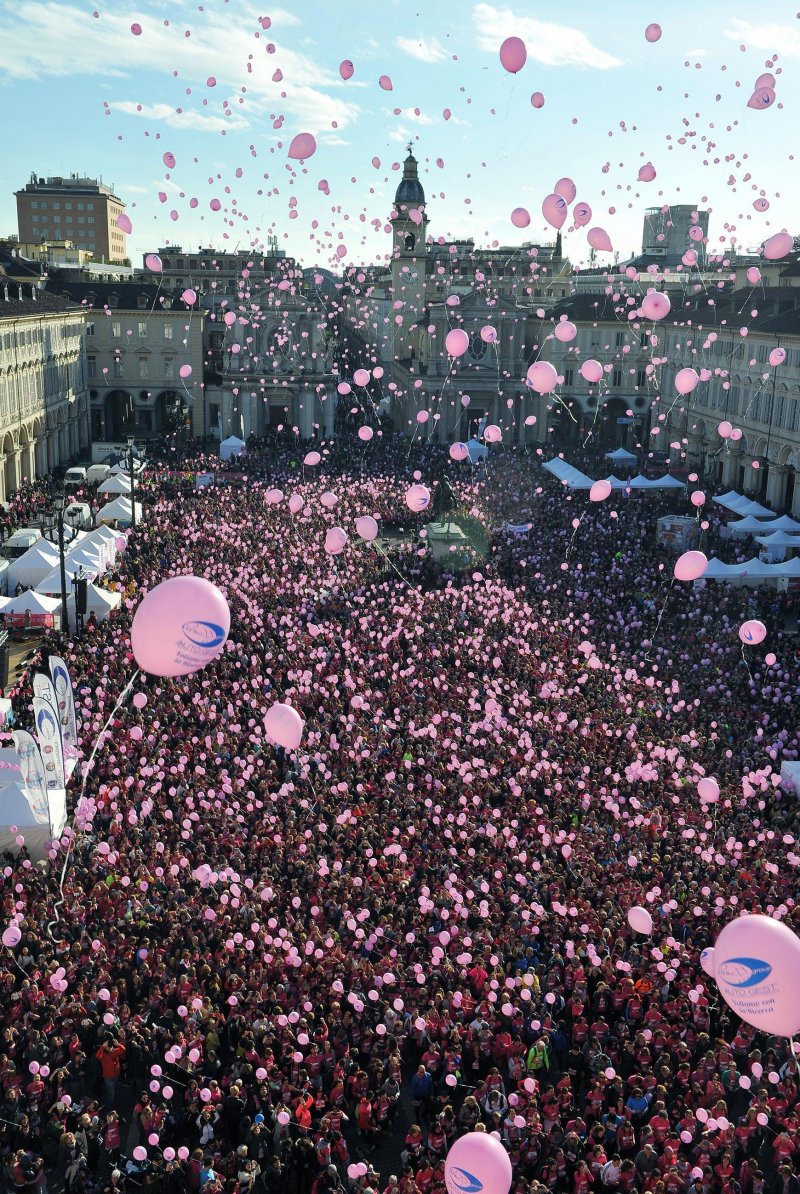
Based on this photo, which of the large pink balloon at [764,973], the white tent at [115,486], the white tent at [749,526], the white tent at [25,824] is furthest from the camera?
the white tent at [115,486]

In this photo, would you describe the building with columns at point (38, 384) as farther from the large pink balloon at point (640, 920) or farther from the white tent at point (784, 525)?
the large pink balloon at point (640, 920)

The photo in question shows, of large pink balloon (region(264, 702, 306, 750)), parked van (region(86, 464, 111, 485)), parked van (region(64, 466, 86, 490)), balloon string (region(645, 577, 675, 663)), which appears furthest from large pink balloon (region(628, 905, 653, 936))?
parked van (region(86, 464, 111, 485))

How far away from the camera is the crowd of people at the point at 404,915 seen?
11.4 m

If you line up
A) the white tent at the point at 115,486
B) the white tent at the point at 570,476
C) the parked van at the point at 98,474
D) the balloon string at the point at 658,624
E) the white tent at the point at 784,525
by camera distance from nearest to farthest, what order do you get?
the balloon string at the point at 658,624 < the white tent at the point at 784,525 < the white tent at the point at 115,486 < the white tent at the point at 570,476 < the parked van at the point at 98,474

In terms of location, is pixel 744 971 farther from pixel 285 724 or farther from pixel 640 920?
pixel 285 724

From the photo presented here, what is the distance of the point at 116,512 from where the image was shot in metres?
38.2

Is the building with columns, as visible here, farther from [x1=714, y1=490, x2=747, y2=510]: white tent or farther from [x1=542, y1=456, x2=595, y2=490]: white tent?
[x1=714, y1=490, x2=747, y2=510]: white tent

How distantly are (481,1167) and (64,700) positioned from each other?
9.94 meters

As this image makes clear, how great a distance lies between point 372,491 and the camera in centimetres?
4384

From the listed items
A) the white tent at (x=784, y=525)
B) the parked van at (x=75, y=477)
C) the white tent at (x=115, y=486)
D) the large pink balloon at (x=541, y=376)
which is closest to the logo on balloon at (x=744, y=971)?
the large pink balloon at (x=541, y=376)

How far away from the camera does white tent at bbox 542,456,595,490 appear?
44003 millimetres

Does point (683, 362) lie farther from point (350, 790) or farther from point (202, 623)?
point (202, 623)

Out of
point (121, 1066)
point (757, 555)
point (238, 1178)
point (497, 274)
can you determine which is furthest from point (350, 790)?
point (497, 274)

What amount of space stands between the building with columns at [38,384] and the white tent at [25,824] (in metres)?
32.0
